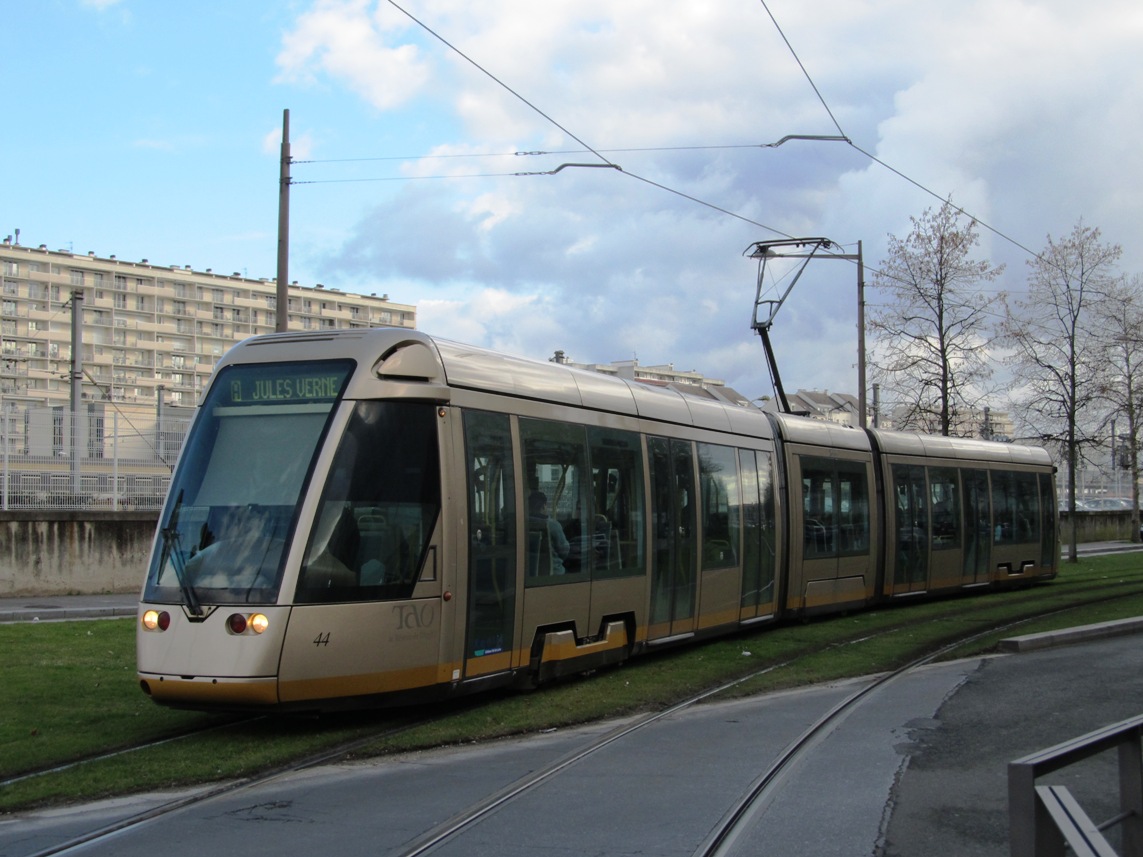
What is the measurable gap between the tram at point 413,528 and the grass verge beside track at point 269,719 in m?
0.36

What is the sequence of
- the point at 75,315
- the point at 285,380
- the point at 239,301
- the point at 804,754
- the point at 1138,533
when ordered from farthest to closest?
1. the point at 239,301
2. the point at 1138,533
3. the point at 75,315
4. the point at 285,380
5. the point at 804,754

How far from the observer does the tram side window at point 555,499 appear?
433 inches

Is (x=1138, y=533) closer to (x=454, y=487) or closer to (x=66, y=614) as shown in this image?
(x=66, y=614)

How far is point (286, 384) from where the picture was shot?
31.9ft

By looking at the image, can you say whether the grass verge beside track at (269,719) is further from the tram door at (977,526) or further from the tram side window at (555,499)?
the tram door at (977,526)

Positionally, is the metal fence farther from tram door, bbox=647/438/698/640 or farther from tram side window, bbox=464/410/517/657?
tram side window, bbox=464/410/517/657

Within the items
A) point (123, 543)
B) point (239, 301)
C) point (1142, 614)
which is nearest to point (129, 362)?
point (239, 301)

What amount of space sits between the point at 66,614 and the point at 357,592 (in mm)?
11878

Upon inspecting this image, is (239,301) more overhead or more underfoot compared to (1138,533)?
more overhead

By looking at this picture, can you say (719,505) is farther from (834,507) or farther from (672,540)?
(834,507)

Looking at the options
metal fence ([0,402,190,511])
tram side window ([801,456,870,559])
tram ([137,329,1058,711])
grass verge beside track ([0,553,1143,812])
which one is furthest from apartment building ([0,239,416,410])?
tram ([137,329,1058,711])

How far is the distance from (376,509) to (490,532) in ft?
4.26

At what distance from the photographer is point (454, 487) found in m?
9.88

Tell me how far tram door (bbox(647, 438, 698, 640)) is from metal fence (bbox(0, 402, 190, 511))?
12606mm
